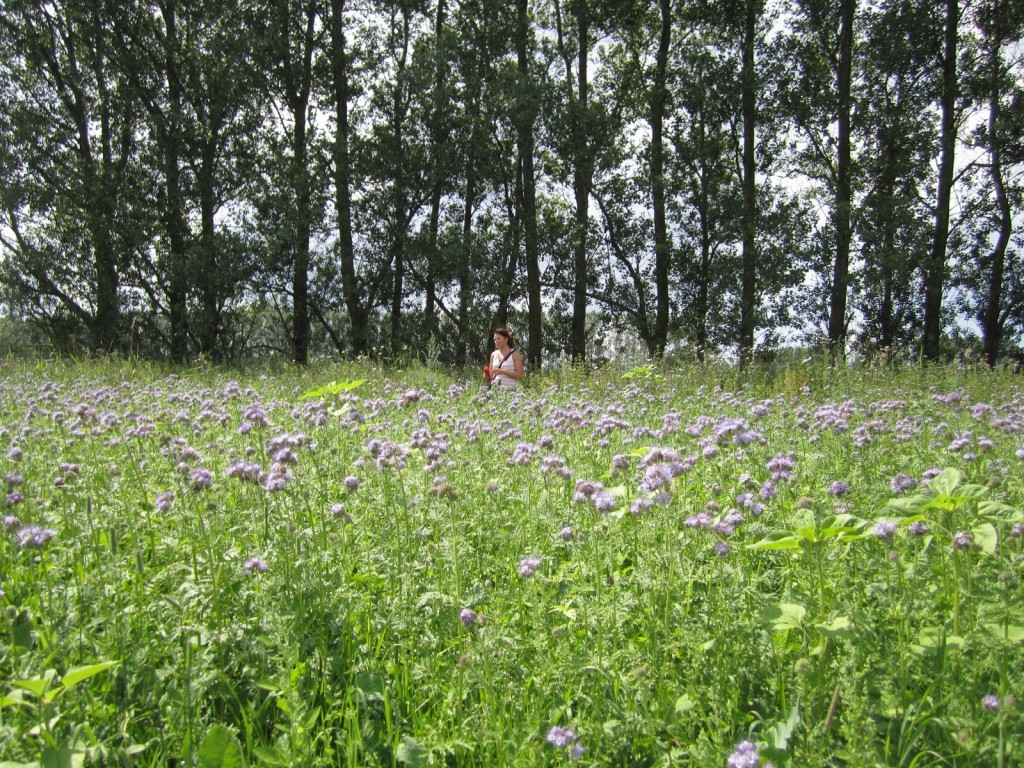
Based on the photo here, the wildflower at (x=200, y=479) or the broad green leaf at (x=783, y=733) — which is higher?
the wildflower at (x=200, y=479)

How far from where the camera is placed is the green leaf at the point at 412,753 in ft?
6.00

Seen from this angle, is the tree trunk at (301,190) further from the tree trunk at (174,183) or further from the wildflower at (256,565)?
the wildflower at (256,565)

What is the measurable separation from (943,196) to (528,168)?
43.9 ft

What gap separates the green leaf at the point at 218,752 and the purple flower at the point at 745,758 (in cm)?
128

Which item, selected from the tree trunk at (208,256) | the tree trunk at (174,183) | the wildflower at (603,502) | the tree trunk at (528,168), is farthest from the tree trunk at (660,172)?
the wildflower at (603,502)

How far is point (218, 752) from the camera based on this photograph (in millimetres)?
1752

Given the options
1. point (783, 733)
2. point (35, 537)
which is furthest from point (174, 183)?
point (783, 733)

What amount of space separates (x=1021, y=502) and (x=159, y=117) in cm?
2576

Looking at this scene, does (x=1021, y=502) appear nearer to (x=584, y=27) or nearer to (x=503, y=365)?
(x=503, y=365)

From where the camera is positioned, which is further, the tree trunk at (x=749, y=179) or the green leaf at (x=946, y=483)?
the tree trunk at (x=749, y=179)

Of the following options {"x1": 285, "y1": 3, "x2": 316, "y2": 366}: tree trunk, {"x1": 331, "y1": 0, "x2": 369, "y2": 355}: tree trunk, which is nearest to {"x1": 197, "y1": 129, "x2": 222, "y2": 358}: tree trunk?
{"x1": 285, "y1": 3, "x2": 316, "y2": 366}: tree trunk

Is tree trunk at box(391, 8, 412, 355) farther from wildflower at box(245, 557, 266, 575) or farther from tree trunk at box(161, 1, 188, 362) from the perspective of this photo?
wildflower at box(245, 557, 266, 575)

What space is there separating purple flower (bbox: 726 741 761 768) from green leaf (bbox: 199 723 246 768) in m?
1.28

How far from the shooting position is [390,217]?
25.2 metres
